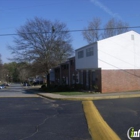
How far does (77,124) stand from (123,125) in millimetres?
1621

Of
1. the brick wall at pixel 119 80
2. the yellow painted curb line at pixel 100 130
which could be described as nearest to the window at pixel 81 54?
the brick wall at pixel 119 80

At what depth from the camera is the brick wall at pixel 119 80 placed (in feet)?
92.1

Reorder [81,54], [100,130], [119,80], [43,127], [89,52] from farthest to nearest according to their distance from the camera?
1. [81,54]
2. [89,52]
3. [119,80]
4. [43,127]
5. [100,130]

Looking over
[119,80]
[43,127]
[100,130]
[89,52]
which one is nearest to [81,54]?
[89,52]

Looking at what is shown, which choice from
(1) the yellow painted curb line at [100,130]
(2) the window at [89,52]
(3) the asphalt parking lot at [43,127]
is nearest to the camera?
(1) the yellow painted curb line at [100,130]

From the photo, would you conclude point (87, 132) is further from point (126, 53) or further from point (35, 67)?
point (35, 67)

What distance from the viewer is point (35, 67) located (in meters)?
46.2

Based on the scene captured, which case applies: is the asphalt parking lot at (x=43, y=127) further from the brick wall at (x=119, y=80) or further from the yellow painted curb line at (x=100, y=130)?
the brick wall at (x=119, y=80)

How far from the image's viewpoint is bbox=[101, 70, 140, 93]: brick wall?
92.1 feet

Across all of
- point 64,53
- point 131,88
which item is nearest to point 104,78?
point 131,88

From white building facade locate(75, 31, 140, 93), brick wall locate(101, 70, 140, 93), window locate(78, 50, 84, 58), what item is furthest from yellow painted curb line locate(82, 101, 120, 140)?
window locate(78, 50, 84, 58)

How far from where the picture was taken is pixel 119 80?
28719 mm

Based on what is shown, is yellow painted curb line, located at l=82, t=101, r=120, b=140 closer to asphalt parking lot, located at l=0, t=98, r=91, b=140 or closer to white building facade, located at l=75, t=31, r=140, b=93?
asphalt parking lot, located at l=0, t=98, r=91, b=140

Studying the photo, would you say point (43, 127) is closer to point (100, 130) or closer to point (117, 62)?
point (100, 130)
